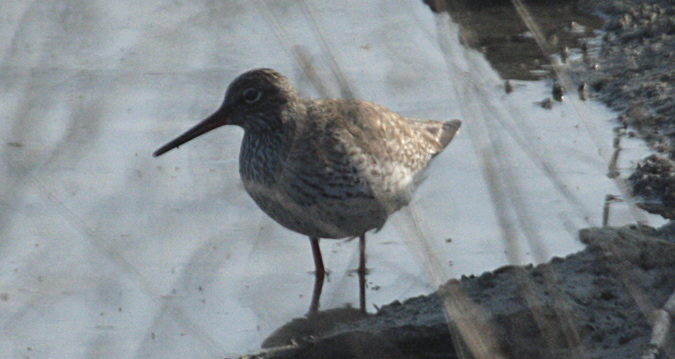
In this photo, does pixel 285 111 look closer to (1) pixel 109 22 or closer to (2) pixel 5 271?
(1) pixel 109 22

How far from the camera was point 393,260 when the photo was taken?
5.23 m

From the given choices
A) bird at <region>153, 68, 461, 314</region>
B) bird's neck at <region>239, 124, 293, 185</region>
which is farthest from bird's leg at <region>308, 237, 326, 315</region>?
bird's neck at <region>239, 124, 293, 185</region>

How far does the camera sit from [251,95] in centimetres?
535

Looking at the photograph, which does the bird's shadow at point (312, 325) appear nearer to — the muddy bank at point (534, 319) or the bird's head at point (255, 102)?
the muddy bank at point (534, 319)

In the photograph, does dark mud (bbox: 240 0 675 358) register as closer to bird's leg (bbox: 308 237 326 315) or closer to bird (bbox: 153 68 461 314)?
bird's leg (bbox: 308 237 326 315)

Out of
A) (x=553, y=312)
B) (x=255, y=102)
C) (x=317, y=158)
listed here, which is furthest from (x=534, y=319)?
(x=255, y=102)

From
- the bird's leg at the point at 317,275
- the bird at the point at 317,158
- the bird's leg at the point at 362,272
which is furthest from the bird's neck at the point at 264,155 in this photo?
the bird's leg at the point at 362,272

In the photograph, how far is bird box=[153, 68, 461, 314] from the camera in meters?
4.94

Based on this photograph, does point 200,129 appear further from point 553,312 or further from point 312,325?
point 553,312

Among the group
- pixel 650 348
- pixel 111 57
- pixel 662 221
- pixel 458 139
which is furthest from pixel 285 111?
pixel 650 348

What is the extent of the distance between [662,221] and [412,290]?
5.13ft

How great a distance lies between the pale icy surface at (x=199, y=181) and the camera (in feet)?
7.14

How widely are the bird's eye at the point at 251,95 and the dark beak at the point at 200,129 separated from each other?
0.13 m

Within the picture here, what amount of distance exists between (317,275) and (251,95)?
3.41 feet
